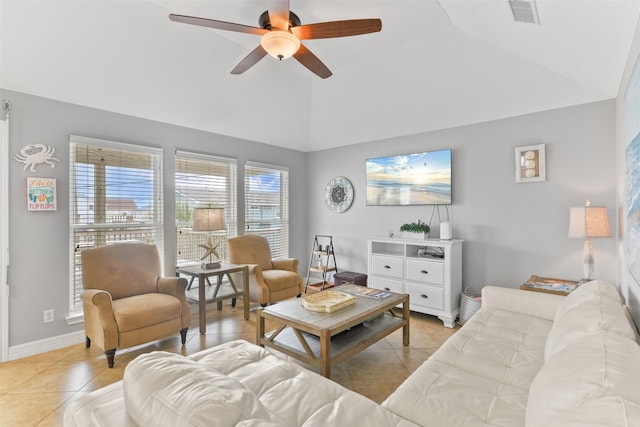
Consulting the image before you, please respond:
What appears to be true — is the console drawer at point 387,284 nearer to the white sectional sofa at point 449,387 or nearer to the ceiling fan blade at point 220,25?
the white sectional sofa at point 449,387

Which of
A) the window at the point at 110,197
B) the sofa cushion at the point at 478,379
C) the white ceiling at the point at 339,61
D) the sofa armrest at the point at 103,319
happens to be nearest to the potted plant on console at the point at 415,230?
the white ceiling at the point at 339,61

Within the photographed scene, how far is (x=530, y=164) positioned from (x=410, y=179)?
138 cm

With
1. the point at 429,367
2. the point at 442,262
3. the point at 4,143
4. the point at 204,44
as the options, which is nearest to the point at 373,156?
the point at 442,262

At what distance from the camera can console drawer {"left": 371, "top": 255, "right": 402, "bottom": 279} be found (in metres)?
3.97

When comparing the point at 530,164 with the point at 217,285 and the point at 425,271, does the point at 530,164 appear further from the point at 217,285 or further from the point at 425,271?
the point at 217,285

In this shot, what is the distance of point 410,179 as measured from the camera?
431 centimetres

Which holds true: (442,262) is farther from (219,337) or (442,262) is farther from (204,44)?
(204,44)

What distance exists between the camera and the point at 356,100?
410cm

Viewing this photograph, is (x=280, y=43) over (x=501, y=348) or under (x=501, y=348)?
over

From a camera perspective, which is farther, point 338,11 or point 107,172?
point 107,172

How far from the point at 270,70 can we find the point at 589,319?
3.59 m

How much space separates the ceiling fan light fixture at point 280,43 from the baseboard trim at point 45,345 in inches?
129

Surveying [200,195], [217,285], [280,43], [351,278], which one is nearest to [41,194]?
[200,195]

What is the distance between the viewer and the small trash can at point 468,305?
11.1 ft
